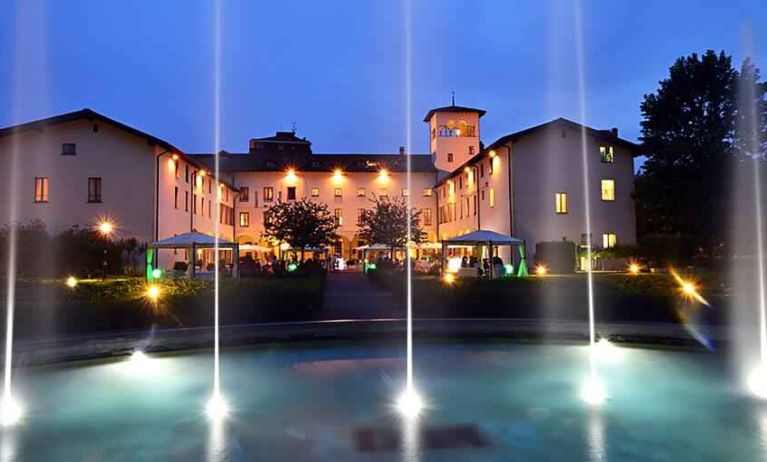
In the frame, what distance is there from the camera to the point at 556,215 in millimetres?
32156

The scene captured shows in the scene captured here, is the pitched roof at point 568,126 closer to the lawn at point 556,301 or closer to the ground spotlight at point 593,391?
the lawn at point 556,301

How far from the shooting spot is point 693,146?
3008cm

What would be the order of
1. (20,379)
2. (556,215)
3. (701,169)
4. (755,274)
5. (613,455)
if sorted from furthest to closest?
(556,215), (701,169), (755,274), (20,379), (613,455)

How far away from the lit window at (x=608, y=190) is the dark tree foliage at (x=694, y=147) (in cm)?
182

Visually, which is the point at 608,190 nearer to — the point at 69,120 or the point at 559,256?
the point at 559,256

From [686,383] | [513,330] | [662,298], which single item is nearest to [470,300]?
[513,330]

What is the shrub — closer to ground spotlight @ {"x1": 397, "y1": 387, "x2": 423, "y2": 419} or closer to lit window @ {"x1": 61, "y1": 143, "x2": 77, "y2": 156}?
ground spotlight @ {"x1": 397, "y1": 387, "x2": 423, "y2": 419}

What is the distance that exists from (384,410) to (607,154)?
29.7 m

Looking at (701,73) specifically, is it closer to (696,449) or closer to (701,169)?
(701,169)

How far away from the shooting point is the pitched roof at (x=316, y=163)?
5012cm

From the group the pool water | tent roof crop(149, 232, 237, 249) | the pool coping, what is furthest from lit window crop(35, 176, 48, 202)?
the pool water

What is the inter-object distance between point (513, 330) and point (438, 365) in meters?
2.51

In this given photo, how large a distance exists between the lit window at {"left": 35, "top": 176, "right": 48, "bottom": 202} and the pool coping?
24.0m

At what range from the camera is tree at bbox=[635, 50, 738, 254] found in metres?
29.7
